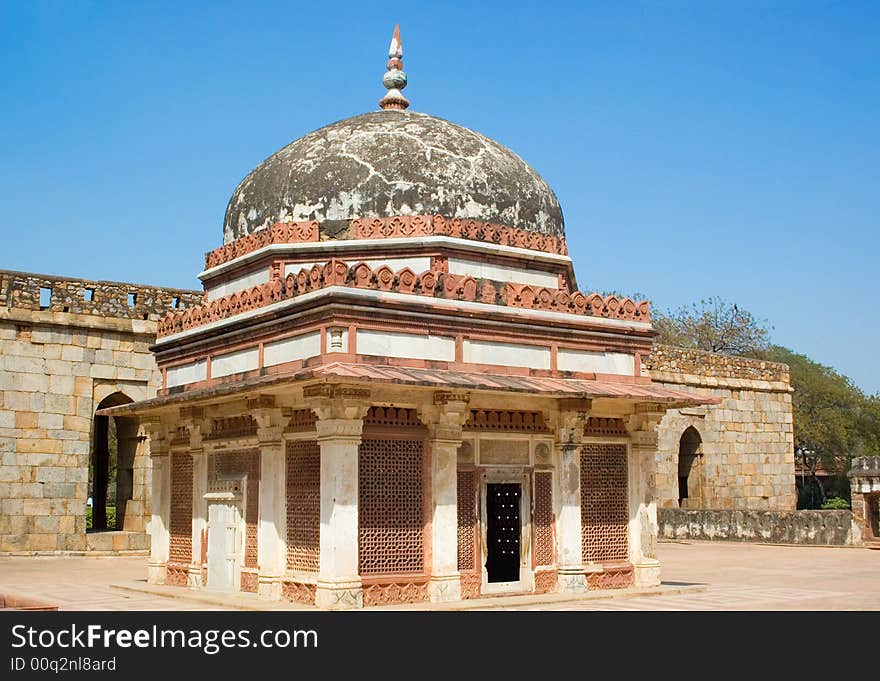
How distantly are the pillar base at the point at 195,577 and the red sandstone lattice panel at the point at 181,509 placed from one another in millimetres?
428

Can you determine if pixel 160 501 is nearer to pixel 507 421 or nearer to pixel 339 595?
pixel 339 595

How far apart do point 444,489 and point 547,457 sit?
181 cm

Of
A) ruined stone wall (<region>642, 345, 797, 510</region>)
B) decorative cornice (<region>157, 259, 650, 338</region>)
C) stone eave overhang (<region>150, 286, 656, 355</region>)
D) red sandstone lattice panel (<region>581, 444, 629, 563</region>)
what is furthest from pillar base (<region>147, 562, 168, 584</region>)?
ruined stone wall (<region>642, 345, 797, 510</region>)

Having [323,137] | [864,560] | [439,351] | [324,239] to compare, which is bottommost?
[864,560]

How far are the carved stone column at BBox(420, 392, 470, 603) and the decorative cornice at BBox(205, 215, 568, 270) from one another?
8.49ft

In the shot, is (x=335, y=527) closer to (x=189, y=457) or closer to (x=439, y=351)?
Result: (x=439, y=351)

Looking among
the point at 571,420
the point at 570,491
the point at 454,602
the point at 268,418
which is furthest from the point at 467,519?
the point at 268,418

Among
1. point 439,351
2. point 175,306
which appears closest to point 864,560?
point 439,351

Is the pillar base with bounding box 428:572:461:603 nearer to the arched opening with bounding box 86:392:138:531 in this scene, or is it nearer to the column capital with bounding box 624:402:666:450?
the column capital with bounding box 624:402:666:450

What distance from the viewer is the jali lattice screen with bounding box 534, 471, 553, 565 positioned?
14.3m

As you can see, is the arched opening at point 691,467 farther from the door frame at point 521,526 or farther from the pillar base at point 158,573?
the pillar base at point 158,573

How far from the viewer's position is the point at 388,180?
15.2 meters
